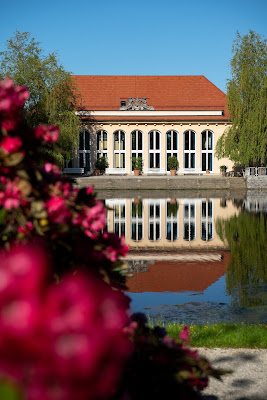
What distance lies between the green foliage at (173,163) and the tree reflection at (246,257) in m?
29.7

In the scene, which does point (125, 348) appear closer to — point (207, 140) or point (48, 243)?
point (48, 243)

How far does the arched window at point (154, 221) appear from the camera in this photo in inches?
588

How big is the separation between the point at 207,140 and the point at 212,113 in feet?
8.87

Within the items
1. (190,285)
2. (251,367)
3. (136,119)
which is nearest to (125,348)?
(251,367)

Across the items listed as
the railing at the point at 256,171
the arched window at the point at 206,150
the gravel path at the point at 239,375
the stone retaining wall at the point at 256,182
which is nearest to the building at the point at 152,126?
the arched window at the point at 206,150

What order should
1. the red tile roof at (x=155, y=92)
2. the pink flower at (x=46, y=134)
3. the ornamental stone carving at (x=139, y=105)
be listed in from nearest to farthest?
the pink flower at (x=46, y=134)
the ornamental stone carving at (x=139, y=105)
the red tile roof at (x=155, y=92)

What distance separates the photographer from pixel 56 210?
4.65ft

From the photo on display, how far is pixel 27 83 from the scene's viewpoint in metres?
33.7

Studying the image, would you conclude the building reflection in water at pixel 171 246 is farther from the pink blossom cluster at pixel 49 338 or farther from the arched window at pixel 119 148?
the arched window at pixel 119 148

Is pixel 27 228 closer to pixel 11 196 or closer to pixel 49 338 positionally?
pixel 11 196

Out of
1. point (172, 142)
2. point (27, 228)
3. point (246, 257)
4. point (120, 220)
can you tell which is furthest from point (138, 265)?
point (172, 142)

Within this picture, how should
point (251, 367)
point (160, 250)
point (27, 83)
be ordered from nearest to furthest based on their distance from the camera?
point (251, 367) < point (160, 250) < point (27, 83)

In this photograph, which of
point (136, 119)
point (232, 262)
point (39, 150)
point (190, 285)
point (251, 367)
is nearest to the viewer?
point (39, 150)

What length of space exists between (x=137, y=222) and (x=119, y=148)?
3177cm
